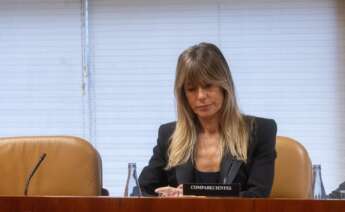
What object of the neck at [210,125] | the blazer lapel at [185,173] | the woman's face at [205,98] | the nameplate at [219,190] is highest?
the woman's face at [205,98]

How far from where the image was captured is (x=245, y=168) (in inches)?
92.7

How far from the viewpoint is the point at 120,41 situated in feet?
13.2

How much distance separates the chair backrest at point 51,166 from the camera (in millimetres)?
2367

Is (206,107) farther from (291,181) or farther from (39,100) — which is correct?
(39,100)

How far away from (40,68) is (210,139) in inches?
77.4

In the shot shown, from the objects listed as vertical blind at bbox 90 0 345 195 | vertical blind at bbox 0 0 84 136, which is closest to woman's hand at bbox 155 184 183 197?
vertical blind at bbox 90 0 345 195

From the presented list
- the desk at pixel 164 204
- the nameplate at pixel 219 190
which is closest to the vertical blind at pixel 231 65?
the nameplate at pixel 219 190

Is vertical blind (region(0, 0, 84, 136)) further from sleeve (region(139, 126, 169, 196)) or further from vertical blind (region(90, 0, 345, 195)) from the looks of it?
sleeve (region(139, 126, 169, 196))

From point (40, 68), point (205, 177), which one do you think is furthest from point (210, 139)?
point (40, 68)

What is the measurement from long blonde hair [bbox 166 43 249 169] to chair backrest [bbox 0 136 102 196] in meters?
0.33

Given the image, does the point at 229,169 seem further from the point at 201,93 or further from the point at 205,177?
the point at 201,93

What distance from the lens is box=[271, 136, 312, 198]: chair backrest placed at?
239 cm

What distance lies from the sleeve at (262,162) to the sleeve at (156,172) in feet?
1.24

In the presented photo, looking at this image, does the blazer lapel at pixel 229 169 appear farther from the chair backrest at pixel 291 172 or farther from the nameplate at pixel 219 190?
the nameplate at pixel 219 190
